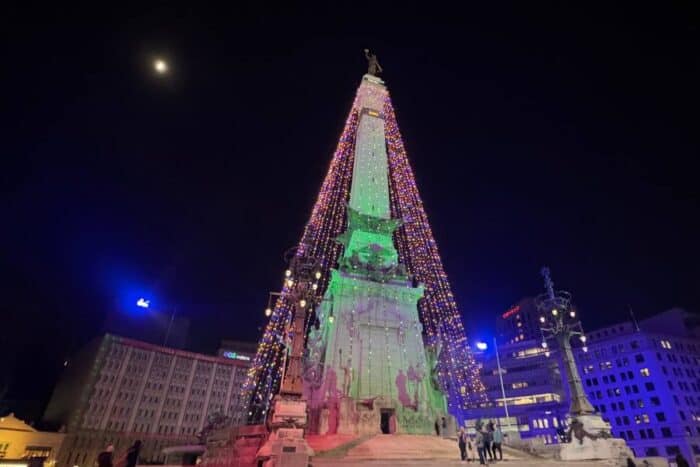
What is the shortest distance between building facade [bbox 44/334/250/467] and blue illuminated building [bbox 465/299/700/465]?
139ft

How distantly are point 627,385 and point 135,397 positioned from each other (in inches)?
2836

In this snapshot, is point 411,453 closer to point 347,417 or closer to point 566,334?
point 347,417

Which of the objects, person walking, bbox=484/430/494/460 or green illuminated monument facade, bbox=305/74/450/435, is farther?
green illuminated monument facade, bbox=305/74/450/435

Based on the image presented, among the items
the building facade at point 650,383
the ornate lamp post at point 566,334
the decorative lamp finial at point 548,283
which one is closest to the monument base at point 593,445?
the ornate lamp post at point 566,334

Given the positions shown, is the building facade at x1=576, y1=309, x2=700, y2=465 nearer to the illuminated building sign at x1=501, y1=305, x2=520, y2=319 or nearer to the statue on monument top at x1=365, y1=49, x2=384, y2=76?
the illuminated building sign at x1=501, y1=305, x2=520, y2=319

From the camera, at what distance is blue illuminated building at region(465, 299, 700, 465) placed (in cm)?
4978

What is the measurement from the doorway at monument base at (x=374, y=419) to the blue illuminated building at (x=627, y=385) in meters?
33.1

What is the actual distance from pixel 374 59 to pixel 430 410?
36.7 metres

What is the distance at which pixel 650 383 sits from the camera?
53062 millimetres

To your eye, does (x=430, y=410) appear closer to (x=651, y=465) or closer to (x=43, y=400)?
(x=651, y=465)

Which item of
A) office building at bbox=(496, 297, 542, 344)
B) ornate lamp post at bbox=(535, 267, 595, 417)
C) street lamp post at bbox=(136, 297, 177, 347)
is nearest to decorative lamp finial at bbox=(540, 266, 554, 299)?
ornate lamp post at bbox=(535, 267, 595, 417)

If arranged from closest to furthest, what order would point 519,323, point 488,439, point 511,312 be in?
point 488,439 → point 519,323 → point 511,312

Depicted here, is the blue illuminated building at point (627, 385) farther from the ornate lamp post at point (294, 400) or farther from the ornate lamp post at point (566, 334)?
the ornate lamp post at point (294, 400)

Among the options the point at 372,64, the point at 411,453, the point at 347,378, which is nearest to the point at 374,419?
the point at 347,378
